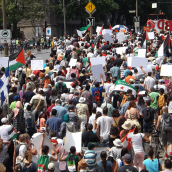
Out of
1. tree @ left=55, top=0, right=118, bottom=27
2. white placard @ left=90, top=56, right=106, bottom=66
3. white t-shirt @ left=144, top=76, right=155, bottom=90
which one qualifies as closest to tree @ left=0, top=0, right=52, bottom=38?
tree @ left=55, top=0, right=118, bottom=27

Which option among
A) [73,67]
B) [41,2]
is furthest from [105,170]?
[41,2]

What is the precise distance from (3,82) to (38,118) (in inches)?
53.2

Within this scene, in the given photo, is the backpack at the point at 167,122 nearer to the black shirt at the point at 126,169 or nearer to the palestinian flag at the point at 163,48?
the black shirt at the point at 126,169

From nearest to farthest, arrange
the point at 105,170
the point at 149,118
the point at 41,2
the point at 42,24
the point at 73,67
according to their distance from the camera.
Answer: the point at 105,170 → the point at 149,118 → the point at 73,67 → the point at 41,2 → the point at 42,24

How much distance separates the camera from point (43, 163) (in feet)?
23.8

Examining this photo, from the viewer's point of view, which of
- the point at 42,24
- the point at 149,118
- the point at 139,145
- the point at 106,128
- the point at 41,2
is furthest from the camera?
the point at 42,24

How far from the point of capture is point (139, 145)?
8180mm

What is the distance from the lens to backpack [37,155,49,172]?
7.21 m

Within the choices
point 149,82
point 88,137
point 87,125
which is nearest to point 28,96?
point 87,125

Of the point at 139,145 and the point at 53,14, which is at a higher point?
the point at 53,14

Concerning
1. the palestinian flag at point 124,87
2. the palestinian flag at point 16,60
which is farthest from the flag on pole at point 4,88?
the palestinian flag at point 124,87

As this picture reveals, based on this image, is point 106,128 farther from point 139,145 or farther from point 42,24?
point 42,24

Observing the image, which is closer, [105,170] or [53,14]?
[105,170]

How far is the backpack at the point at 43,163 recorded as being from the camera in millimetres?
7207
